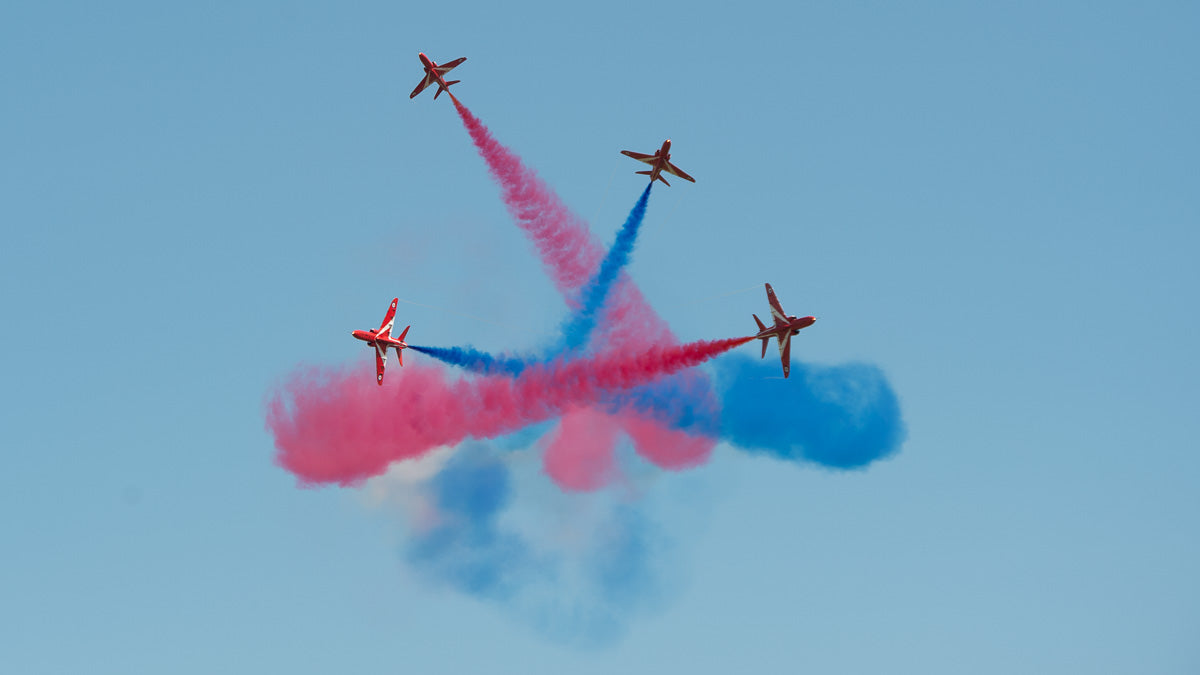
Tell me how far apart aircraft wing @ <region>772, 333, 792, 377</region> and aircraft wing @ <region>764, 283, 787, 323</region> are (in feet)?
2.94

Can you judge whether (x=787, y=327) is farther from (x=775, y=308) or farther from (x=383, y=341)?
(x=383, y=341)

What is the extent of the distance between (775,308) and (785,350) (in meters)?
2.42

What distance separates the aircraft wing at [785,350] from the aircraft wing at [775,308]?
2.94 ft

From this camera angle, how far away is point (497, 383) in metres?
104

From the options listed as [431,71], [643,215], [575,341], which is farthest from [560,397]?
[431,71]

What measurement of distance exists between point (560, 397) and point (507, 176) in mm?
12862

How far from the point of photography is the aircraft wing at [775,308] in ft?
319

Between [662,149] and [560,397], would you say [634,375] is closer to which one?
[560,397]

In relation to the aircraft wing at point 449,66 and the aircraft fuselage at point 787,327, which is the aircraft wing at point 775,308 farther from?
the aircraft wing at point 449,66

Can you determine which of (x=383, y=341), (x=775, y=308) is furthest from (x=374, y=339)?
(x=775, y=308)

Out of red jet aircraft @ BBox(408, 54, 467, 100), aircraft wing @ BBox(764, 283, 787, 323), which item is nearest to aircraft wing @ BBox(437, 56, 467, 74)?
red jet aircraft @ BBox(408, 54, 467, 100)

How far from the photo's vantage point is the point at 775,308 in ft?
320

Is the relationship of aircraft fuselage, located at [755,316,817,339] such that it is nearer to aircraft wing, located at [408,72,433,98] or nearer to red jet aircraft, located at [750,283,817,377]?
red jet aircraft, located at [750,283,817,377]

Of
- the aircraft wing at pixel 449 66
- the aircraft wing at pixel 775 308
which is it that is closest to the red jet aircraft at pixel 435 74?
the aircraft wing at pixel 449 66
